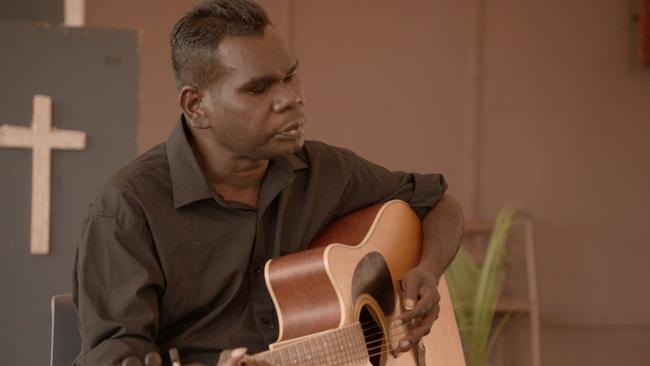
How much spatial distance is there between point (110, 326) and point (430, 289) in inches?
29.4

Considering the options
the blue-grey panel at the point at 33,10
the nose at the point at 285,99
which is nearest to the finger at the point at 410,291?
the nose at the point at 285,99

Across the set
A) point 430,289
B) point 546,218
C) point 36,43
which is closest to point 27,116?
point 36,43

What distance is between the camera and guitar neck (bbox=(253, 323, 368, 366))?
183 centimetres

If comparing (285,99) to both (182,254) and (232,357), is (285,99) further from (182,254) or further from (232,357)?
(232,357)

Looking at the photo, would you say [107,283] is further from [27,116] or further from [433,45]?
[433,45]

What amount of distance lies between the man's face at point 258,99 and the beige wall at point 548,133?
258cm

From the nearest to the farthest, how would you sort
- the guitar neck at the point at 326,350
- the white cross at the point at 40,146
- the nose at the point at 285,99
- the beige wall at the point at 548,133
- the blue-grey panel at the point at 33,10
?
the guitar neck at the point at 326,350
the nose at the point at 285,99
the white cross at the point at 40,146
the blue-grey panel at the point at 33,10
the beige wall at the point at 548,133

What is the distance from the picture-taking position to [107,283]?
193 centimetres

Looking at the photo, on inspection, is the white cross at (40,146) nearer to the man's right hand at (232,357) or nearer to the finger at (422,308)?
the finger at (422,308)

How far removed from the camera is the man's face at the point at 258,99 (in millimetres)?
2074

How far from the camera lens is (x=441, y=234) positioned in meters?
2.53

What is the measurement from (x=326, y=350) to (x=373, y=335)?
24 cm

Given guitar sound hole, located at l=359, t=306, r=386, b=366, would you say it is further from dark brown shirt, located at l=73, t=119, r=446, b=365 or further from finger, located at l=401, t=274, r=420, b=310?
dark brown shirt, located at l=73, t=119, r=446, b=365

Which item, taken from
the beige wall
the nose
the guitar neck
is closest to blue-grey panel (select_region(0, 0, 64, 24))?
the beige wall
